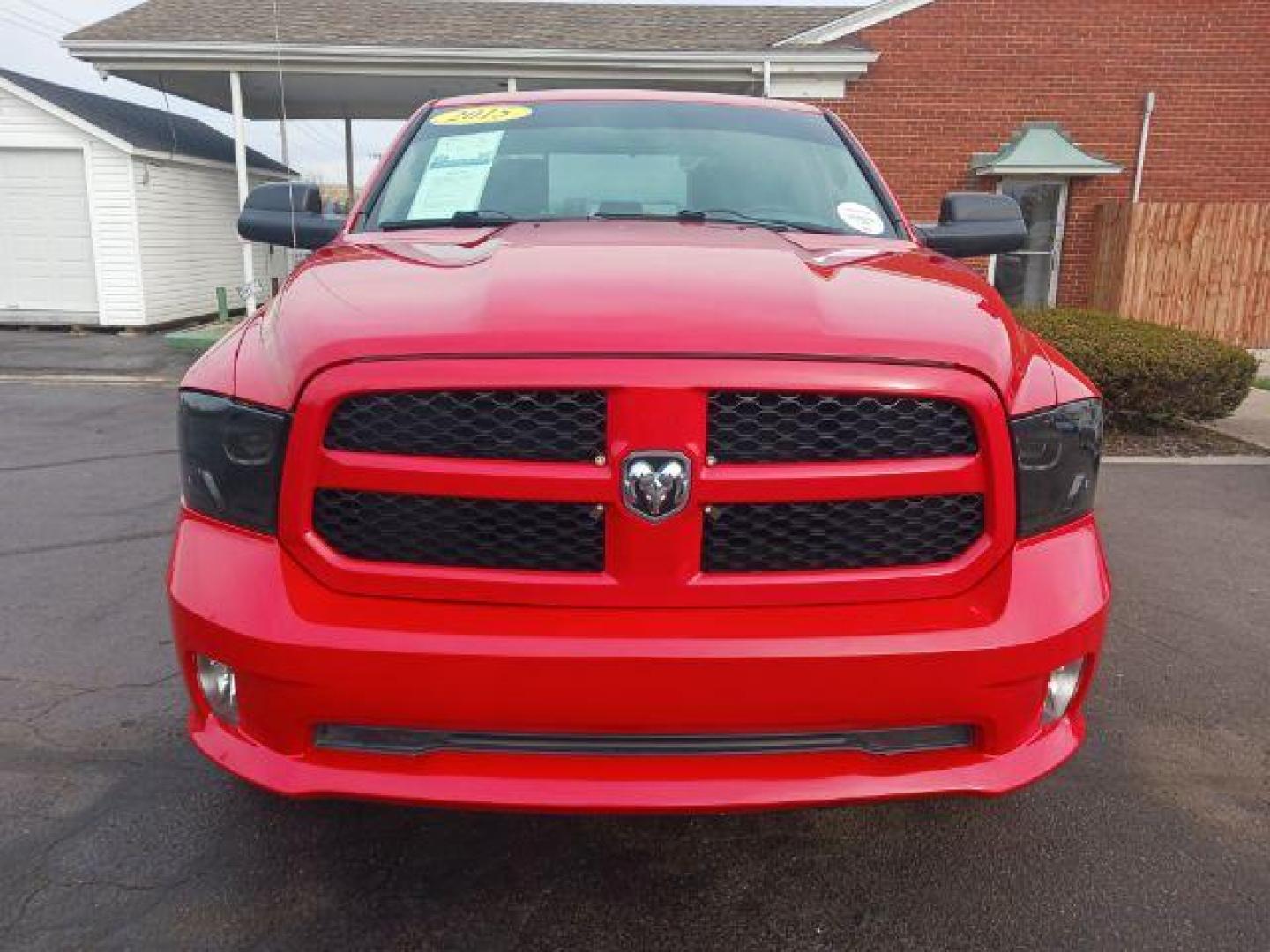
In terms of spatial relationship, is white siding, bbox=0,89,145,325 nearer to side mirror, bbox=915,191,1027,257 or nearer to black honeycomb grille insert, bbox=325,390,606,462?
side mirror, bbox=915,191,1027,257

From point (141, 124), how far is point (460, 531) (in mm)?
16855

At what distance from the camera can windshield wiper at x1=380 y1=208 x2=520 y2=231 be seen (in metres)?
2.88

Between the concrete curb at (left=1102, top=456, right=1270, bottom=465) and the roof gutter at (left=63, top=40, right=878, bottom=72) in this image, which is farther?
the roof gutter at (left=63, top=40, right=878, bottom=72)

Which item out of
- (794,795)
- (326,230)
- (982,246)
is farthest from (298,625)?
(982,246)

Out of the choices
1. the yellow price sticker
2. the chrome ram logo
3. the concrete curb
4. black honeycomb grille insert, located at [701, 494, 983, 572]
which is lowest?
the concrete curb

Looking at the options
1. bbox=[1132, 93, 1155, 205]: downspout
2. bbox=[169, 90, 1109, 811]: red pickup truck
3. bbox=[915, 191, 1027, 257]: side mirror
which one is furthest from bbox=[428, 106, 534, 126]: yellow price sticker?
bbox=[1132, 93, 1155, 205]: downspout

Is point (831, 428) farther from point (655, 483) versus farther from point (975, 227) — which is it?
point (975, 227)

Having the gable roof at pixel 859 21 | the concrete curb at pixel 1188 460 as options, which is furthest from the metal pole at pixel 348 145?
the concrete curb at pixel 1188 460

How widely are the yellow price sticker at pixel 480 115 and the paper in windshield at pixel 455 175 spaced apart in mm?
113

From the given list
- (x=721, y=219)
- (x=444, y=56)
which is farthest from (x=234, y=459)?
(x=444, y=56)

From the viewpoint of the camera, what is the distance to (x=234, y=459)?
74.7 inches

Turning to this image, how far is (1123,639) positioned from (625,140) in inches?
102

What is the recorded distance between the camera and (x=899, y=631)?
1.82m

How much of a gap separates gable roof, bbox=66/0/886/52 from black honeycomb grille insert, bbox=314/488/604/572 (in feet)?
38.8
